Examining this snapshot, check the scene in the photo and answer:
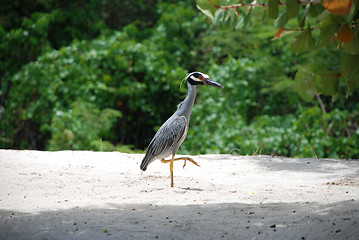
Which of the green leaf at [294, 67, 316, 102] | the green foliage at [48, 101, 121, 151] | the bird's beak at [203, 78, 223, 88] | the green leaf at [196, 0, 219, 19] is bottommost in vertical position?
the green foliage at [48, 101, 121, 151]

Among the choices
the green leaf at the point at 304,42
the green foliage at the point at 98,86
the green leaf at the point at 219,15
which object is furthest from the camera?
the green foliage at the point at 98,86

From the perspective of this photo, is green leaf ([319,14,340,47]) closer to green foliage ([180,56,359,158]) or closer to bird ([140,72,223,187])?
bird ([140,72,223,187])

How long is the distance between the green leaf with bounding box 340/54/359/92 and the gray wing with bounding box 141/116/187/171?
2309 mm

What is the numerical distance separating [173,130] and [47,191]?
1.66 meters

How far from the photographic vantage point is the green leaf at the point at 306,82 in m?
4.04

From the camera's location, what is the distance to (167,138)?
559 cm

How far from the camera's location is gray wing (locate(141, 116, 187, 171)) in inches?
220

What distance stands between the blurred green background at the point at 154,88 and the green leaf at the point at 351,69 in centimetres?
533

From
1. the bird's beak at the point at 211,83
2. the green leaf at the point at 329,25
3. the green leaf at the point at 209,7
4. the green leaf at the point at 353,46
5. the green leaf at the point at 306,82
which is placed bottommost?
the bird's beak at the point at 211,83

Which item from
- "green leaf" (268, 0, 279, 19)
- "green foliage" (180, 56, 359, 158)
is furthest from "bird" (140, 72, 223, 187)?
"green foliage" (180, 56, 359, 158)

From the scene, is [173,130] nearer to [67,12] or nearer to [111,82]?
[111,82]

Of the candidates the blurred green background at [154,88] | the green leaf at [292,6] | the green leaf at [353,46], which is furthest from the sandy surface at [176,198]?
the blurred green background at [154,88]

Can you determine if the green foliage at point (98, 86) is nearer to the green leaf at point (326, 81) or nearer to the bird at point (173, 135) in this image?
the bird at point (173, 135)

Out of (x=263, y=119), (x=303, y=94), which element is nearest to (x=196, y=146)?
(x=263, y=119)
